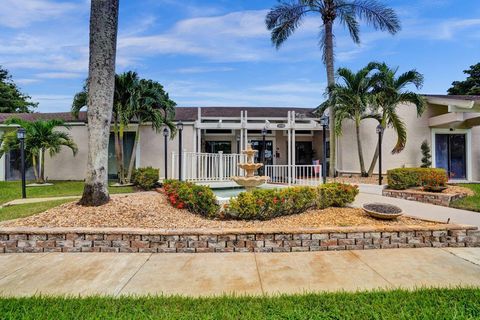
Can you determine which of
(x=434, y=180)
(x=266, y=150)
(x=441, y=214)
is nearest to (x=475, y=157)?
(x=434, y=180)

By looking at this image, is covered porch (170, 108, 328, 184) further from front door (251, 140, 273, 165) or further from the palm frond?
the palm frond

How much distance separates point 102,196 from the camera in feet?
21.0

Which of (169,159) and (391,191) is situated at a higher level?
(169,159)

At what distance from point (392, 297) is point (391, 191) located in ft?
25.7

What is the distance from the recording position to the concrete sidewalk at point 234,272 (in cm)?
343

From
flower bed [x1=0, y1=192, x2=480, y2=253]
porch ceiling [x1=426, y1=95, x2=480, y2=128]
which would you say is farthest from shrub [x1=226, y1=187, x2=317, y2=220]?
porch ceiling [x1=426, y1=95, x2=480, y2=128]

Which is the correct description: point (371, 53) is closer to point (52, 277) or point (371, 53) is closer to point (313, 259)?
point (313, 259)

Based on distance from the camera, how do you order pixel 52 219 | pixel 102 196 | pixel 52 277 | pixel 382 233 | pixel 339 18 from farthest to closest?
pixel 339 18
pixel 102 196
pixel 52 219
pixel 382 233
pixel 52 277

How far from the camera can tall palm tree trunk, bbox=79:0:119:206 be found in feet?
20.7

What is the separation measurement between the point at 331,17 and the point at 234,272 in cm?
1371

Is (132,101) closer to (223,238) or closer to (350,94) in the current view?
(223,238)

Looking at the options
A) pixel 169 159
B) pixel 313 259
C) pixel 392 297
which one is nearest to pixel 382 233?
pixel 313 259

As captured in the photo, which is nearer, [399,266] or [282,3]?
[399,266]

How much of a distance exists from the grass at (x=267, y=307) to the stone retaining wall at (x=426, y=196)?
6508mm
